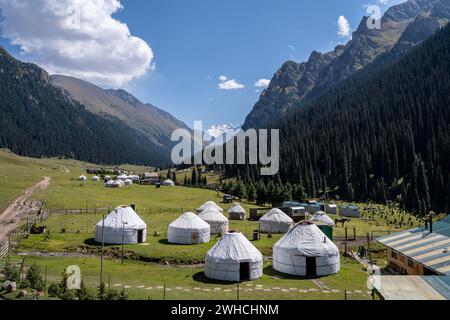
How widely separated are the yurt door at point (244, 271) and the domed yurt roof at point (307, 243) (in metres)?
3.98

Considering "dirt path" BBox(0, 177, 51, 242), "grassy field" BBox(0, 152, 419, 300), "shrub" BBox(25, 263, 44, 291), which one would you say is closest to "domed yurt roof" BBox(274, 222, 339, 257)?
"grassy field" BBox(0, 152, 419, 300)

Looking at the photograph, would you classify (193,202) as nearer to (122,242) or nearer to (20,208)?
(20,208)

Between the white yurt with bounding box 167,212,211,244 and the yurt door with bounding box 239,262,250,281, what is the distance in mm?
13527

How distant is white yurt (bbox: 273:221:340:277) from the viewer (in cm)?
2853

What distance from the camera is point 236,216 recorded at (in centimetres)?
5975

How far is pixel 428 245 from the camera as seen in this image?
96.1 feet

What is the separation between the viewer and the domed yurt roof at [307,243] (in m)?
28.6

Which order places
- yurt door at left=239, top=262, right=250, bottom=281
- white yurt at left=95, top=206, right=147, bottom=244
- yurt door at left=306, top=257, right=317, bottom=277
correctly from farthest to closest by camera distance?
white yurt at left=95, top=206, right=147, bottom=244 → yurt door at left=306, top=257, right=317, bottom=277 → yurt door at left=239, top=262, right=250, bottom=281

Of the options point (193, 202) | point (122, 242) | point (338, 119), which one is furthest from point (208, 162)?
point (122, 242)

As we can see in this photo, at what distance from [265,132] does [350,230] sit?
13676 centimetres

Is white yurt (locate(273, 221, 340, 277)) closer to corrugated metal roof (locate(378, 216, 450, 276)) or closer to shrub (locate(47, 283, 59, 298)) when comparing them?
corrugated metal roof (locate(378, 216, 450, 276))

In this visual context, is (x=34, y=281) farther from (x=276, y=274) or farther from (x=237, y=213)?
(x=237, y=213)

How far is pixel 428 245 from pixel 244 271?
49.0ft

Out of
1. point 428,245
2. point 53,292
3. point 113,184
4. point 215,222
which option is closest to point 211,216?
point 215,222
